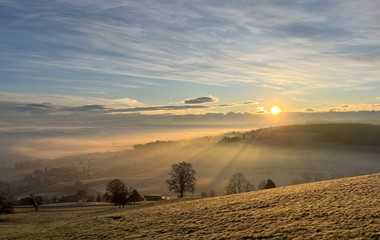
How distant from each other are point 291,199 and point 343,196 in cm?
477

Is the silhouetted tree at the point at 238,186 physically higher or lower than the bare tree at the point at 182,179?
lower

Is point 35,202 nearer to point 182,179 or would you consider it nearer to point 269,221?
point 182,179

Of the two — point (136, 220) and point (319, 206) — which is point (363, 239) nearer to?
point (319, 206)

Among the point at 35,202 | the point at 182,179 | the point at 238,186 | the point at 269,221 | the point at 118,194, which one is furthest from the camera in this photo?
the point at 238,186

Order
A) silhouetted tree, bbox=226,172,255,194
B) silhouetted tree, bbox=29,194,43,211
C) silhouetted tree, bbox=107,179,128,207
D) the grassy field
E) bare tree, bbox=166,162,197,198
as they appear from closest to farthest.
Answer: the grassy field
silhouetted tree, bbox=107,179,128,207
silhouetted tree, bbox=29,194,43,211
bare tree, bbox=166,162,197,198
silhouetted tree, bbox=226,172,255,194

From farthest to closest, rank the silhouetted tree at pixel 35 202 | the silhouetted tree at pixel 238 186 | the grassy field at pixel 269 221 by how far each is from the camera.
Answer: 1. the silhouetted tree at pixel 238 186
2. the silhouetted tree at pixel 35 202
3. the grassy field at pixel 269 221

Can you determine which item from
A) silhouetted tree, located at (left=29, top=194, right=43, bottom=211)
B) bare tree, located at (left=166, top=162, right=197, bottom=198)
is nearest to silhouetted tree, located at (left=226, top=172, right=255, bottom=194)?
bare tree, located at (left=166, top=162, right=197, bottom=198)

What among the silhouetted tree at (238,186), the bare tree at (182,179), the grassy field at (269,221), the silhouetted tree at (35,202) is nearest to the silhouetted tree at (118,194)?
the bare tree at (182,179)

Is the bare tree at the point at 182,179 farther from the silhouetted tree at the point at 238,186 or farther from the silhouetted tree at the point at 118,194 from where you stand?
the silhouetted tree at the point at 238,186

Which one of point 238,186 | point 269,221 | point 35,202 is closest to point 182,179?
point 238,186

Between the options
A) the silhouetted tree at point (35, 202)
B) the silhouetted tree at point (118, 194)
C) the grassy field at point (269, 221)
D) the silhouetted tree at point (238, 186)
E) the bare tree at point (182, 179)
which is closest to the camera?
the grassy field at point (269, 221)

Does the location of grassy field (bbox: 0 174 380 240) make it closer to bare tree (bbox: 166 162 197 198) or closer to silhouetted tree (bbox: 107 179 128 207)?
silhouetted tree (bbox: 107 179 128 207)

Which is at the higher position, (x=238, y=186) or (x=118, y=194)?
(x=118, y=194)

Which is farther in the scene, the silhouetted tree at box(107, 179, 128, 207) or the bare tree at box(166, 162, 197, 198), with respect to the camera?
the bare tree at box(166, 162, 197, 198)
